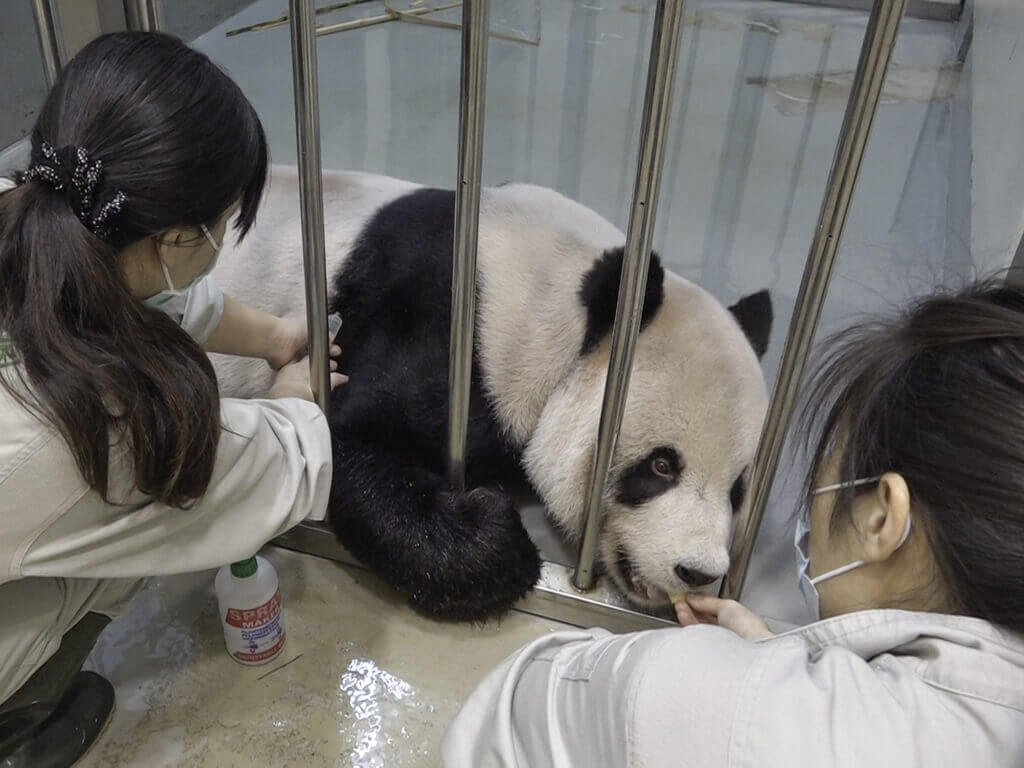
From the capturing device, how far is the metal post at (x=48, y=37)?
3.07 ft

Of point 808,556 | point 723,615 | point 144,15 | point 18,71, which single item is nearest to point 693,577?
point 723,615

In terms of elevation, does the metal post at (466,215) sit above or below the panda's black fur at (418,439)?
above

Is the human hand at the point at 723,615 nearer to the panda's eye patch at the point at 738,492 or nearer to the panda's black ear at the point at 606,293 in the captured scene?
the panda's eye patch at the point at 738,492

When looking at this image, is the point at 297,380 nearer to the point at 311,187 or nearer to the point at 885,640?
the point at 311,187

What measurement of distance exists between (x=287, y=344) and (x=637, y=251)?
19.8 inches

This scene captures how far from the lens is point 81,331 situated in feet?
2.23

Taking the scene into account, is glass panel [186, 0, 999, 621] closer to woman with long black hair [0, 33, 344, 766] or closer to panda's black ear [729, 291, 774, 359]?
panda's black ear [729, 291, 774, 359]

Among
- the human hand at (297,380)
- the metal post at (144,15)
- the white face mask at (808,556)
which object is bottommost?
the human hand at (297,380)

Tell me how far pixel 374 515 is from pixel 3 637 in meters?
0.40

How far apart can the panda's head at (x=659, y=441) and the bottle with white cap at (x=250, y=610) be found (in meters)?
0.34

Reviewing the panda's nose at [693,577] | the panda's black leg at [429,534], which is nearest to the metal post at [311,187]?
the panda's black leg at [429,534]

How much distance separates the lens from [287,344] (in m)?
1.17

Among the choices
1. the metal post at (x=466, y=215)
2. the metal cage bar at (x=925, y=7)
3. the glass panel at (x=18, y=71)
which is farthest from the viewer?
the metal cage bar at (x=925, y=7)

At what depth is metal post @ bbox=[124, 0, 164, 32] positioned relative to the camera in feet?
3.09
